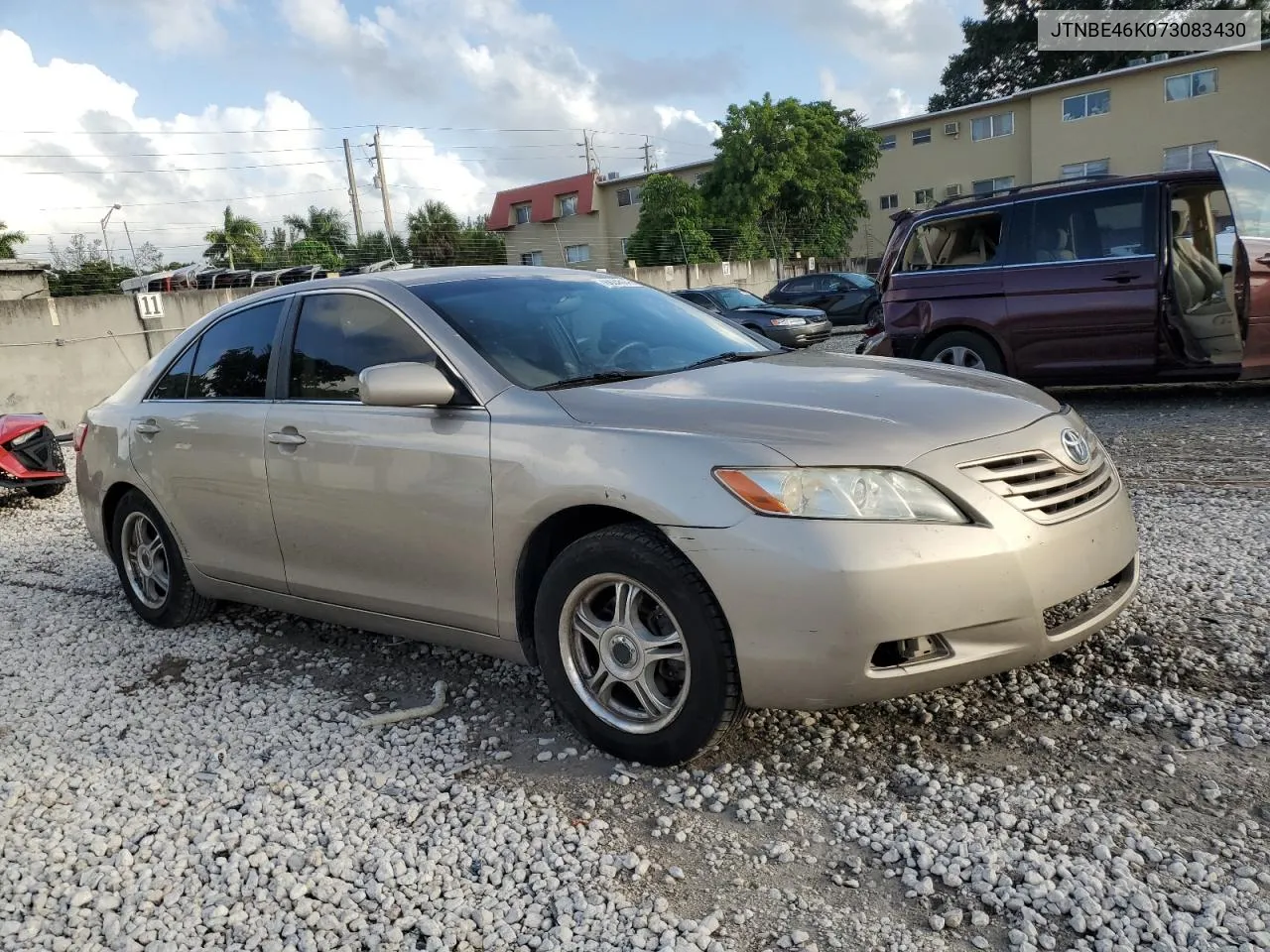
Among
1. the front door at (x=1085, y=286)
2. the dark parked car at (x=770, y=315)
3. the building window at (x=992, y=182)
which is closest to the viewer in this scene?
the front door at (x=1085, y=286)

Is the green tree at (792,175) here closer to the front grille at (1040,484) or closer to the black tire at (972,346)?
the black tire at (972,346)

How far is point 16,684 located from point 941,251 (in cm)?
765

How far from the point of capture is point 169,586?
4.70m

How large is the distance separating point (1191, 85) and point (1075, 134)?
12.3ft

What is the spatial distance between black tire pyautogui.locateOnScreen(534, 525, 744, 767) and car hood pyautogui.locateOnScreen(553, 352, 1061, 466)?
0.34 m

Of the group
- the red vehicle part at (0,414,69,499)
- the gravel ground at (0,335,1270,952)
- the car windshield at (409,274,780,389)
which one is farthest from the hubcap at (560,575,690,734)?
the red vehicle part at (0,414,69,499)

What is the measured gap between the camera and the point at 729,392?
3158mm

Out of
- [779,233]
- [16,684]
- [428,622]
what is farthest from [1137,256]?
[779,233]

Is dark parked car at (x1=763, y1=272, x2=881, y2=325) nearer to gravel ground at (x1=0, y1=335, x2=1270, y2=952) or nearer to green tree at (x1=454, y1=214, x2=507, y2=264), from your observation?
green tree at (x1=454, y1=214, x2=507, y2=264)

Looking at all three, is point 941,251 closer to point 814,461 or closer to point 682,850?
point 814,461

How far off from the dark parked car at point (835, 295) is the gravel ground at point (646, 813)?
65.4ft

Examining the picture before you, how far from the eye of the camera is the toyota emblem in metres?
3.01

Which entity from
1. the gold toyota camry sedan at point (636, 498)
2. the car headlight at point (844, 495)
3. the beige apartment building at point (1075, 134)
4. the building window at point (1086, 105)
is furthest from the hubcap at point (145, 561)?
the building window at point (1086, 105)

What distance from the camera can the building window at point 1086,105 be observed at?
3422cm
